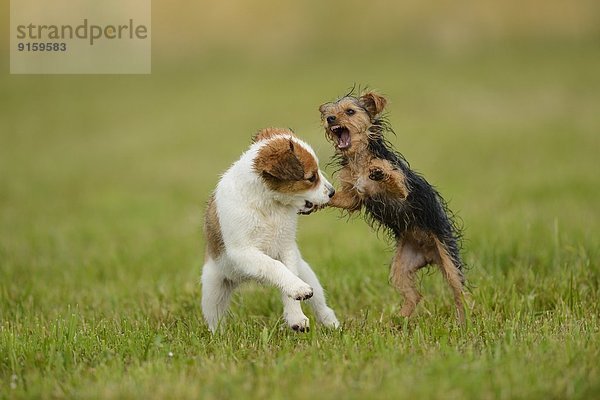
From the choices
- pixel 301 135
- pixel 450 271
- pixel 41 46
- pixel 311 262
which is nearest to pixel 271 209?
pixel 450 271

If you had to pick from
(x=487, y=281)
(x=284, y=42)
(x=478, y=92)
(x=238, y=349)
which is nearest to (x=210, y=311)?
(x=238, y=349)

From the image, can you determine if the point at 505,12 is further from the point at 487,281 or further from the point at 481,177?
the point at 487,281

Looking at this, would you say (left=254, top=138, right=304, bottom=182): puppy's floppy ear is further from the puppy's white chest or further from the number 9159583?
the number 9159583

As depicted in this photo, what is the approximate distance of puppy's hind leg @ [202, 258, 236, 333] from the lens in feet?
19.9

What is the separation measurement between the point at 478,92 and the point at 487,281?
21598 millimetres

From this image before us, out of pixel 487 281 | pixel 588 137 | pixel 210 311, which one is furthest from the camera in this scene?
pixel 588 137

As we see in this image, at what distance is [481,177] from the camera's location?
1530cm

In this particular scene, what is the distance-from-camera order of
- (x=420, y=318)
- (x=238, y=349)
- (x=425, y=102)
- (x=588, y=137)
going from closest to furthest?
(x=238, y=349), (x=420, y=318), (x=588, y=137), (x=425, y=102)

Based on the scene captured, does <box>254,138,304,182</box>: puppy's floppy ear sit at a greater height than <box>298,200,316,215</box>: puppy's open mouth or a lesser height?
greater

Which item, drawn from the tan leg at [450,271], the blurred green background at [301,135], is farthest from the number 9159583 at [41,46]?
the tan leg at [450,271]

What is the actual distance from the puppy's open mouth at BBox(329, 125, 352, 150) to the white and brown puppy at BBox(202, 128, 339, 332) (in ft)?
0.90

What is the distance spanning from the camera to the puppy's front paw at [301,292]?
17.4 ft

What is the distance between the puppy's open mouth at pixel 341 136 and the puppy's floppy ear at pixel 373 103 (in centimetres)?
22

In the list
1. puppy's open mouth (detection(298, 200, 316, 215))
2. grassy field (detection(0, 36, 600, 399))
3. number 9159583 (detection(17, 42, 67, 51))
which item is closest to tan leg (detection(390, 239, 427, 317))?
grassy field (detection(0, 36, 600, 399))
